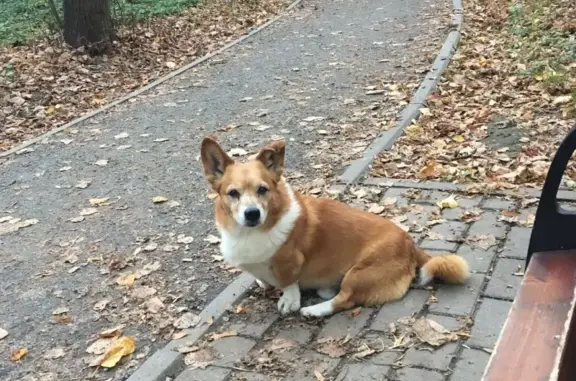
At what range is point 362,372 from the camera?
324 centimetres

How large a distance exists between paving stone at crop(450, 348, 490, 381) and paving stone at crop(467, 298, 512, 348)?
7cm

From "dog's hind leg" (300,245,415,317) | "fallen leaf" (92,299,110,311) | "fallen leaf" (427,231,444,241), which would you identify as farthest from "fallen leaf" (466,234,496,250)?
"fallen leaf" (92,299,110,311)

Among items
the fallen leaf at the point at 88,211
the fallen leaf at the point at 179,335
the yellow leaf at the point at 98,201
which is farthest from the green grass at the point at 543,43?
the fallen leaf at the point at 179,335

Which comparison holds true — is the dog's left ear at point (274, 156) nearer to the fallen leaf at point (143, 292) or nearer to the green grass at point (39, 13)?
the fallen leaf at point (143, 292)

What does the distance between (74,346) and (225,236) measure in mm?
1080

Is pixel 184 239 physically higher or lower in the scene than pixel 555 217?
lower

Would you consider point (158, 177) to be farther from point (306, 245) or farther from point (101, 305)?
point (306, 245)

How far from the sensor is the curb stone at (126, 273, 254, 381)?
11.4 feet

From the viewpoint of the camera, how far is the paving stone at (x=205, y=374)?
3.37 meters

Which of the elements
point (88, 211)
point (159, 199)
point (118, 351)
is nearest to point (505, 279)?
point (118, 351)

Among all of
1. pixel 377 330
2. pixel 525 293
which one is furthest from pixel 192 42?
Answer: pixel 525 293

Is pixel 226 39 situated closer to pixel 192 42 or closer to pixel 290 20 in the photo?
pixel 192 42

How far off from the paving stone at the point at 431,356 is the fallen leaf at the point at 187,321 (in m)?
1.25

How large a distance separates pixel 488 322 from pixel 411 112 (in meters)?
3.70
